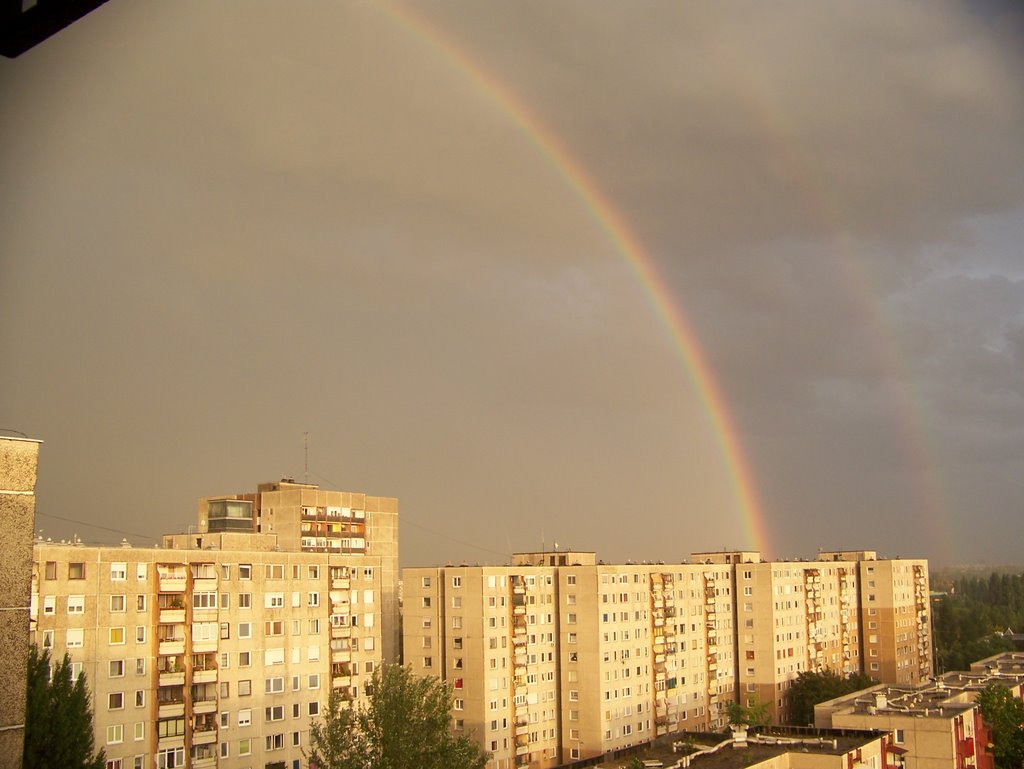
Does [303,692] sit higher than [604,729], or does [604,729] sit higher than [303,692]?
[303,692]

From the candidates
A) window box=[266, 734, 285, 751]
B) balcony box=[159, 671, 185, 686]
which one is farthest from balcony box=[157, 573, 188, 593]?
window box=[266, 734, 285, 751]

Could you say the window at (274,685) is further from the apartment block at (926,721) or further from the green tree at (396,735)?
the apartment block at (926,721)

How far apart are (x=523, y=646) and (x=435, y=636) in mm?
4699

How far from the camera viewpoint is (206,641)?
3491 cm

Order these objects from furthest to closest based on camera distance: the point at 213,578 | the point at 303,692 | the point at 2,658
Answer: the point at 303,692, the point at 213,578, the point at 2,658

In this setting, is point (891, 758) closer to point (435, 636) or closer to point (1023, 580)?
point (435, 636)

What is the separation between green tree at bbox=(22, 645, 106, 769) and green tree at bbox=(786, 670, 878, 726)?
151ft

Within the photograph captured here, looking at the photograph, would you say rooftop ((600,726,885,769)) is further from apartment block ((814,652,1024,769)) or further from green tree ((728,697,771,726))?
green tree ((728,697,771,726))

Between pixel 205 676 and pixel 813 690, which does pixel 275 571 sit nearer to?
pixel 205 676

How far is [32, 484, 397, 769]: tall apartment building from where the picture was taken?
31609 millimetres

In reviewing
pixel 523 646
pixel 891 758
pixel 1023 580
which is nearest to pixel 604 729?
pixel 523 646

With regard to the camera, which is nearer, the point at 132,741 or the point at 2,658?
the point at 2,658

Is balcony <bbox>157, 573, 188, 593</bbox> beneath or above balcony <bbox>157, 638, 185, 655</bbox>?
above

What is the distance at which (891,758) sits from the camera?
3120cm
